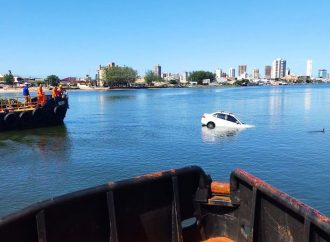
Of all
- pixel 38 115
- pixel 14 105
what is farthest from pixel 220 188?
pixel 14 105

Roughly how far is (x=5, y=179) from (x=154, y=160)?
770cm

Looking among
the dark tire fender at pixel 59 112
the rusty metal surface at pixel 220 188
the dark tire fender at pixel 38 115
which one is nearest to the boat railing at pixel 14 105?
the dark tire fender at pixel 38 115

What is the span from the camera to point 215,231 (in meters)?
6.80

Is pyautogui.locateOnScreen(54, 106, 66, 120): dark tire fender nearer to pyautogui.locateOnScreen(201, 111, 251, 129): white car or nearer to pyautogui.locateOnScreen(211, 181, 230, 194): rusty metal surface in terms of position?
pyautogui.locateOnScreen(201, 111, 251, 129): white car

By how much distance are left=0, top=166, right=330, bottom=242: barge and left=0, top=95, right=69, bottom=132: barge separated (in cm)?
2964

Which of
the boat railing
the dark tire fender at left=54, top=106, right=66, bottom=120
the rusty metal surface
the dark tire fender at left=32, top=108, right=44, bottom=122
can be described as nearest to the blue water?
the dark tire fender at left=32, top=108, right=44, bottom=122

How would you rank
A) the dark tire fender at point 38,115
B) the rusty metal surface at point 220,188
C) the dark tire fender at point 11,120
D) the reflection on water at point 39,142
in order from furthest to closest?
1. the dark tire fender at point 38,115
2. the dark tire fender at point 11,120
3. the reflection on water at point 39,142
4. the rusty metal surface at point 220,188

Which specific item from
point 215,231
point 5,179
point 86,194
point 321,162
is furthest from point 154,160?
point 86,194

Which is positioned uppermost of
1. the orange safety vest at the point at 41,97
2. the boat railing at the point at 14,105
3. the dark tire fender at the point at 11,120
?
the orange safety vest at the point at 41,97

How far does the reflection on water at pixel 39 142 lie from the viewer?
23.8 metres

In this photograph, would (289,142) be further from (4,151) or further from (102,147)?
(4,151)

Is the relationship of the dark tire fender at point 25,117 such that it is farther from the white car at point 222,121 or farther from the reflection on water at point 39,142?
the white car at point 222,121

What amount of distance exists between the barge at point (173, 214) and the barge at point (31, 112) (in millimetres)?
29638

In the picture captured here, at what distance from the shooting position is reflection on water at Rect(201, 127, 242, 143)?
91.2 feet
